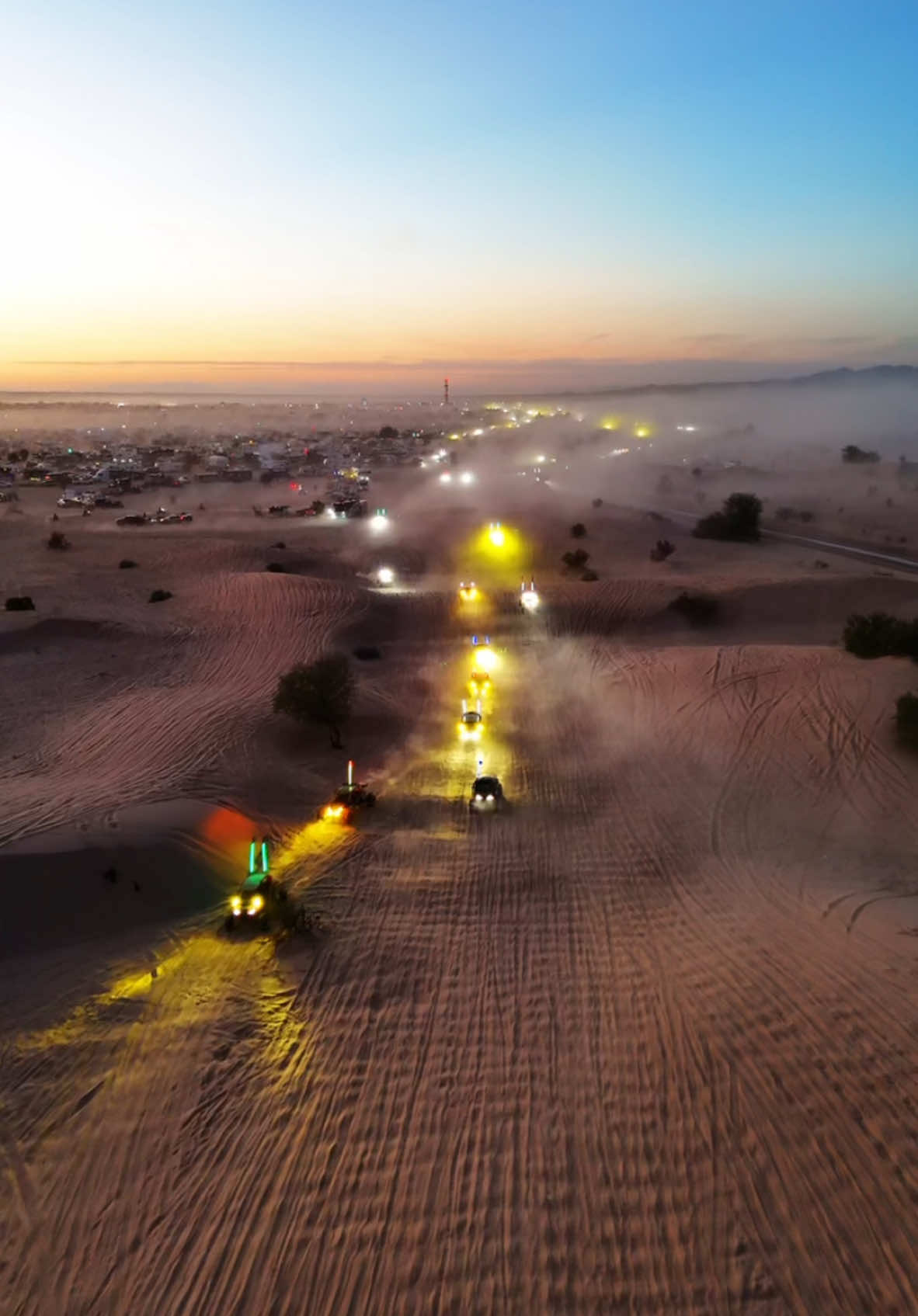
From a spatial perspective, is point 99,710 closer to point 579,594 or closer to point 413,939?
point 413,939

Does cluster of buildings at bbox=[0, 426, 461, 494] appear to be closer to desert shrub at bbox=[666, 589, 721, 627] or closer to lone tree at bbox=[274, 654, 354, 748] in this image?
desert shrub at bbox=[666, 589, 721, 627]

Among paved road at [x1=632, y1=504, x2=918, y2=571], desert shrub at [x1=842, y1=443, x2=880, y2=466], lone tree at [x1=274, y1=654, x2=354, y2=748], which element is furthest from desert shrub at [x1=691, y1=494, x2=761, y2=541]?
desert shrub at [x1=842, y1=443, x2=880, y2=466]

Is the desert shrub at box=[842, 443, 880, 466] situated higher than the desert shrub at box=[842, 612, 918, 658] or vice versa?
the desert shrub at box=[842, 443, 880, 466]

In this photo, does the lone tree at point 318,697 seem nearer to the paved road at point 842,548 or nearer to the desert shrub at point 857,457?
the paved road at point 842,548

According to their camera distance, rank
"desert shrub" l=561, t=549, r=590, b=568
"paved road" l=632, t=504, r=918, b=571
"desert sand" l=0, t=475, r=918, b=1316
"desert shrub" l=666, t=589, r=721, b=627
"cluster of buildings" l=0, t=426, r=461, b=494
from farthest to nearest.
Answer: "cluster of buildings" l=0, t=426, r=461, b=494 → "desert shrub" l=561, t=549, r=590, b=568 → "paved road" l=632, t=504, r=918, b=571 → "desert shrub" l=666, t=589, r=721, b=627 → "desert sand" l=0, t=475, r=918, b=1316

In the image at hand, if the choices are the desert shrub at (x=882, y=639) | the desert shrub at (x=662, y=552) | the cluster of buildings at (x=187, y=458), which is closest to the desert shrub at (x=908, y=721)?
the desert shrub at (x=882, y=639)

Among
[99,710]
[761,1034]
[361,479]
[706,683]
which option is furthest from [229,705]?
[361,479]

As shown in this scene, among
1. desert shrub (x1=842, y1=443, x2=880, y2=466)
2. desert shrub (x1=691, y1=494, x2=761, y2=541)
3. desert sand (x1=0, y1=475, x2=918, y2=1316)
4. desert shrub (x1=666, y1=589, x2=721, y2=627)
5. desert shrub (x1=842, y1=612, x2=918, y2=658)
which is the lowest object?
desert sand (x1=0, y1=475, x2=918, y2=1316)
